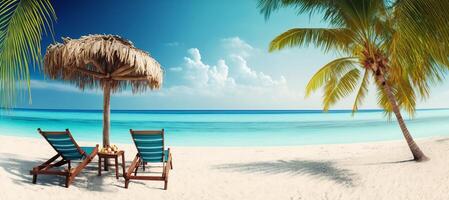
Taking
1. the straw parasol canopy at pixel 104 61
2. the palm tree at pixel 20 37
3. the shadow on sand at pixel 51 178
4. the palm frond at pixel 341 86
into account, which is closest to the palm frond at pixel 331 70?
the palm frond at pixel 341 86

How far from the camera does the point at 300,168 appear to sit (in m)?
6.21

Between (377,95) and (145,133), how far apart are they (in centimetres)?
607

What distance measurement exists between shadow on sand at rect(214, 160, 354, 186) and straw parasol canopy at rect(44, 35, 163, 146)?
92.2 inches

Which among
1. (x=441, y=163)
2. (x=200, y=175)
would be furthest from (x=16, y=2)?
(x=441, y=163)

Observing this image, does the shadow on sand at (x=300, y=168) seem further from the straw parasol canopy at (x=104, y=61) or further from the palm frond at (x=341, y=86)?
the straw parasol canopy at (x=104, y=61)

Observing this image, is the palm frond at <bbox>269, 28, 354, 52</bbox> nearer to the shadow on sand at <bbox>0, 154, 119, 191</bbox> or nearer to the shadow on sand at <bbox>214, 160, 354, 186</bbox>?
the shadow on sand at <bbox>214, 160, 354, 186</bbox>

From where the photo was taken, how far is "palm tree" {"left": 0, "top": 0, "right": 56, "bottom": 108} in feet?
5.95

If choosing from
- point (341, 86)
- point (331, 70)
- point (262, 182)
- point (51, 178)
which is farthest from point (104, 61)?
point (341, 86)

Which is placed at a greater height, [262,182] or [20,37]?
[20,37]

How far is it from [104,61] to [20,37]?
3715mm

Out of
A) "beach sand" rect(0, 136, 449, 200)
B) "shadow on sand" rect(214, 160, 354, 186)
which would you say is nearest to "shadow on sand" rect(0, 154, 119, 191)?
"beach sand" rect(0, 136, 449, 200)

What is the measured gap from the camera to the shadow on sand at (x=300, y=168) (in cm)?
536

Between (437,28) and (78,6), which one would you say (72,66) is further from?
(78,6)

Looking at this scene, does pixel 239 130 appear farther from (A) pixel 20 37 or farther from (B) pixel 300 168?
(A) pixel 20 37
